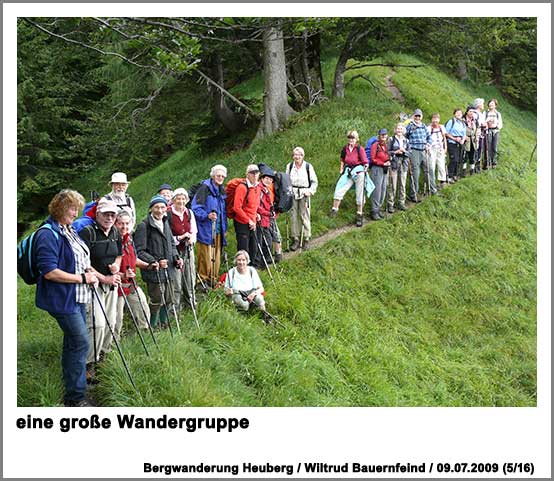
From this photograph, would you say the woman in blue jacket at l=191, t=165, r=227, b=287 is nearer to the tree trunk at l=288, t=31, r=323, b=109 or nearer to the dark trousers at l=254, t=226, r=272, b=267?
the dark trousers at l=254, t=226, r=272, b=267

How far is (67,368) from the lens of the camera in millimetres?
6137

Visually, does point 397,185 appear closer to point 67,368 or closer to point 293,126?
point 293,126

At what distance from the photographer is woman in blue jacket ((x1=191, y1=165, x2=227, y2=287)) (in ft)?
31.3

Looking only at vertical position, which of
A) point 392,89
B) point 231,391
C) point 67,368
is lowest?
point 231,391

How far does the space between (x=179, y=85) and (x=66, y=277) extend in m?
15.8

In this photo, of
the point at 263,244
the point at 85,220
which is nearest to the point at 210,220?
the point at 263,244

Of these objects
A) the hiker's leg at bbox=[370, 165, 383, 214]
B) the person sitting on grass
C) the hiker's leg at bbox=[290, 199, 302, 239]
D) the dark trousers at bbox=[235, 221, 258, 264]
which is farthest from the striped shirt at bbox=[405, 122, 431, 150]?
the person sitting on grass

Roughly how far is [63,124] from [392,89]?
13346 millimetres

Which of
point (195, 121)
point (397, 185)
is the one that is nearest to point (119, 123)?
point (195, 121)

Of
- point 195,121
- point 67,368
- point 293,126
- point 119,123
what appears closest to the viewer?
point 67,368

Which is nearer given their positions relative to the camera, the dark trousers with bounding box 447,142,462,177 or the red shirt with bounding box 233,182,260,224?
the red shirt with bounding box 233,182,260,224

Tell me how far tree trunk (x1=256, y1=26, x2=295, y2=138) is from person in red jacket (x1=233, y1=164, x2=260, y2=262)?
8425 millimetres

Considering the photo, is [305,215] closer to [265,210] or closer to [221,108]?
[265,210]

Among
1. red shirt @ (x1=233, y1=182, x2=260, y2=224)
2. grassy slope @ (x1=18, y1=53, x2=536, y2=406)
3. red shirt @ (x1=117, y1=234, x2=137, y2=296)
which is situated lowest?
grassy slope @ (x1=18, y1=53, x2=536, y2=406)
